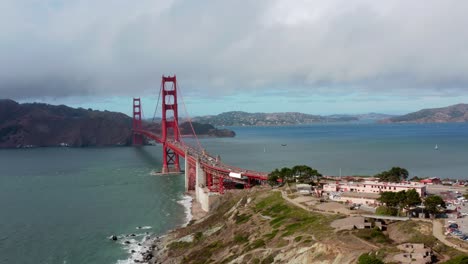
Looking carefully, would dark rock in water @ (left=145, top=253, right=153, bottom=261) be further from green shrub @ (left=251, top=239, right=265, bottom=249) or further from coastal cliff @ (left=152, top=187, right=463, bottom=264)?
green shrub @ (left=251, top=239, right=265, bottom=249)

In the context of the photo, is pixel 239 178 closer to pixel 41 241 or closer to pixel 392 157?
pixel 41 241

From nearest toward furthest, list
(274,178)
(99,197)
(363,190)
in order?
1. (363,190)
2. (274,178)
3. (99,197)

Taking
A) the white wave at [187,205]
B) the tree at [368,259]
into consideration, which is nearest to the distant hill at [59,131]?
the white wave at [187,205]

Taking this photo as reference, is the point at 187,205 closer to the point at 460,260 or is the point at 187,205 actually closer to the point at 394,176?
the point at 394,176

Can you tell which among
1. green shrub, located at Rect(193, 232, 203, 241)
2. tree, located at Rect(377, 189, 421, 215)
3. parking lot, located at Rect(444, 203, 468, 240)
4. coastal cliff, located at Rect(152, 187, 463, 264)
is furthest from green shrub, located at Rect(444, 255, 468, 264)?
green shrub, located at Rect(193, 232, 203, 241)

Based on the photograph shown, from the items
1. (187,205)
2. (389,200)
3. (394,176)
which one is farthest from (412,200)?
(187,205)
